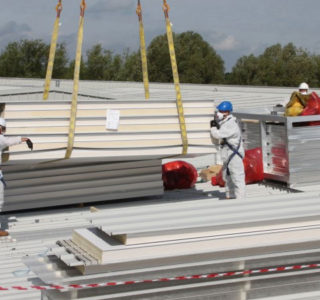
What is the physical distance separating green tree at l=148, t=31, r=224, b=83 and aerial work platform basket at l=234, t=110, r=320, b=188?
66285 mm

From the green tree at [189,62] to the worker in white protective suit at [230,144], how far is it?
68121 mm

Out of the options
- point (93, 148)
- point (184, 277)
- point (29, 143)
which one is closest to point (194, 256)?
point (184, 277)

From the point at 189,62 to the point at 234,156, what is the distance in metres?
73.9

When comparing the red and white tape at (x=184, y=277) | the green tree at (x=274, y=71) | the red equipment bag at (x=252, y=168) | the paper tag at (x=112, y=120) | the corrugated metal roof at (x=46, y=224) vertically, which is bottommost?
the corrugated metal roof at (x=46, y=224)

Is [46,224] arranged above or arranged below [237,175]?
below

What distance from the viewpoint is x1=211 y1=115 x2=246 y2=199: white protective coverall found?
1019 centimetres

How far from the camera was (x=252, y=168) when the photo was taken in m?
12.5

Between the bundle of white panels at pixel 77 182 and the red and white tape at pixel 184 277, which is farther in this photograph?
the bundle of white panels at pixel 77 182

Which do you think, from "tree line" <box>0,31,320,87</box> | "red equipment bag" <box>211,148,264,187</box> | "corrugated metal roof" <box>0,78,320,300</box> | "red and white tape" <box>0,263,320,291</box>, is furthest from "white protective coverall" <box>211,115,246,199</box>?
"tree line" <box>0,31,320,87</box>

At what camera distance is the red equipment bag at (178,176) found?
12258mm

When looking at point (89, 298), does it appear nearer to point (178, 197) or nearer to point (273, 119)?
point (178, 197)

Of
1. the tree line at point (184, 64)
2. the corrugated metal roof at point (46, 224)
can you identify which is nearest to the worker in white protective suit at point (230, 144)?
the corrugated metal roof at point (46, 224)

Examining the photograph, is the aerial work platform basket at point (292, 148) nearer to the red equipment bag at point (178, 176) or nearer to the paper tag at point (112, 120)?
the red equipment bag at point (178, 176)

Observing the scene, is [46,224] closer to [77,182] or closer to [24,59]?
[77,182]
